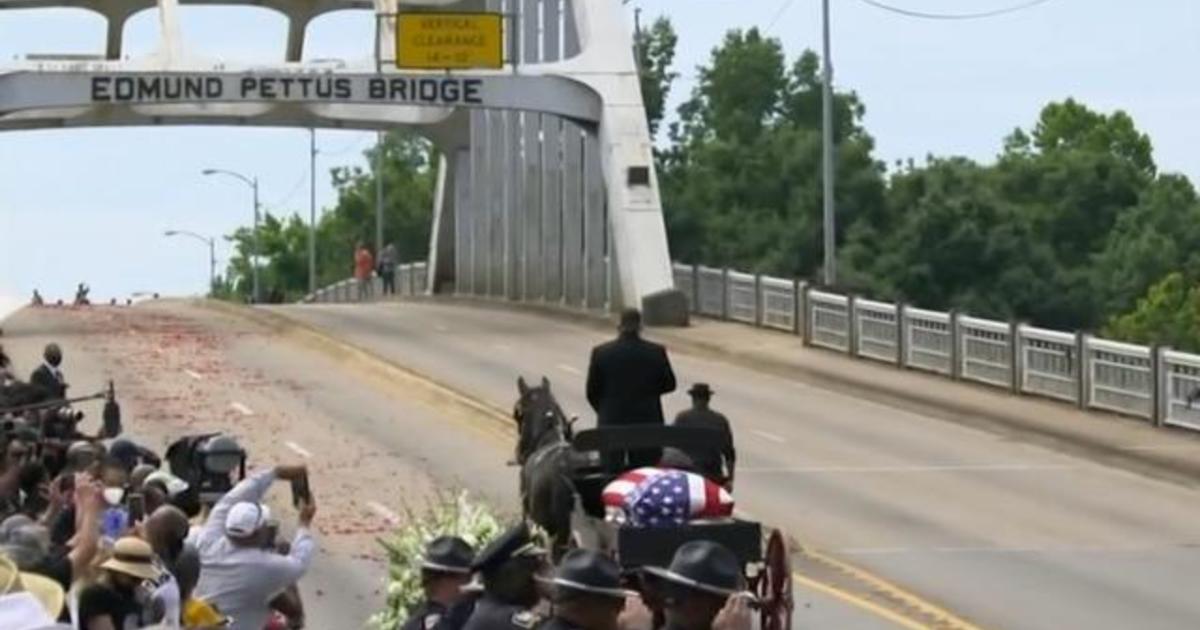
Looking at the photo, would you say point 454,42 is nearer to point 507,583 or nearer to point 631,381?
point 631,381

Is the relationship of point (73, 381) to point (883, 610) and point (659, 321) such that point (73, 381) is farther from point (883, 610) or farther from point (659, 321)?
point (883, 610)

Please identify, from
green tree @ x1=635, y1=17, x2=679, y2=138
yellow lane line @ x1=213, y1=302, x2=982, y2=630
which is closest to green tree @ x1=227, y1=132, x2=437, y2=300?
green tree @ x1=635, y1=17, x2=679, y2=138

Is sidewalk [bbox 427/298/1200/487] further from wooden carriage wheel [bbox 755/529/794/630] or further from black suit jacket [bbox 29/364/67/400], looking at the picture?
wooden carriage wheel [bbox 755/529/794/630]

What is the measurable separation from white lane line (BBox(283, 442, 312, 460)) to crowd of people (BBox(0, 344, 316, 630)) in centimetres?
1458

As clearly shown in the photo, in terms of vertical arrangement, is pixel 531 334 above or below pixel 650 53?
below

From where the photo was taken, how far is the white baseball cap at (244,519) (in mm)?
13438

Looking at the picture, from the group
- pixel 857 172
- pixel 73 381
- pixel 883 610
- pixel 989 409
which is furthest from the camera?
pixel 857 172

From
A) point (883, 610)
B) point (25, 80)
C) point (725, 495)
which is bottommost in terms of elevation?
point (883, 610)

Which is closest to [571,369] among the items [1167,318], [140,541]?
[140,541]

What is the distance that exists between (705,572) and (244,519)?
202 inches

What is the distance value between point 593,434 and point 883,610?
5143mm

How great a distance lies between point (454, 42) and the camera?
59500mm

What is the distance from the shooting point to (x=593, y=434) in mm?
18484

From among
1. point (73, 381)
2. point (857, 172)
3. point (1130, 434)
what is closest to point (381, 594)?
point (1130, 434)
